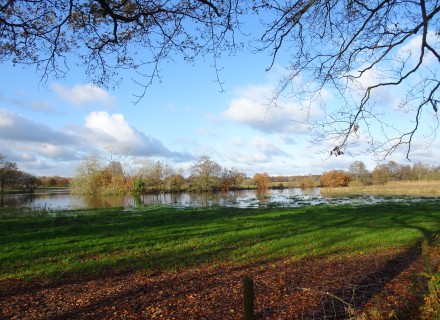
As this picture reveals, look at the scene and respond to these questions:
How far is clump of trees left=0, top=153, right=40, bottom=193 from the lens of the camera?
61406mm

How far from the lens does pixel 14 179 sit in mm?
65375

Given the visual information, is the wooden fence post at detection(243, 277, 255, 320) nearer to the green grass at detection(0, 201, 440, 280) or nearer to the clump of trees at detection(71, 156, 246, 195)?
the green grass at detection(0, 201, 440, 280)

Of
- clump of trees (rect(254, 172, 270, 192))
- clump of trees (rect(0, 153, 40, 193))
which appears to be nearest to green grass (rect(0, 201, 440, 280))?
clump of trees (rect(0, 153, 40, 193))

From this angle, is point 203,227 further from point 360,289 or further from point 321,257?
point 360,289

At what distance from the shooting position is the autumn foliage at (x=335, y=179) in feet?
238

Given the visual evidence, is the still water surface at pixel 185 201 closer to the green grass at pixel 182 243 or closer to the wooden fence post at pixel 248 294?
the green grass at pixel 182 243

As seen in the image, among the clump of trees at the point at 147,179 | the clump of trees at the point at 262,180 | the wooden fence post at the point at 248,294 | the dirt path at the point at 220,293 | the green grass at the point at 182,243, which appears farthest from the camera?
the clump of trees at the point at 262,180

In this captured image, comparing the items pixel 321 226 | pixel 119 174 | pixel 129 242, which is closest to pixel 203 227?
pixel 129 242

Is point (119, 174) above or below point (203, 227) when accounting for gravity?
above

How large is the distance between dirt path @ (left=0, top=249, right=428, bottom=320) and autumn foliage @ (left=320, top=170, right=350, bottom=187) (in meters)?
68.1

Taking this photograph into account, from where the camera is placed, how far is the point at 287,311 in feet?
16.5

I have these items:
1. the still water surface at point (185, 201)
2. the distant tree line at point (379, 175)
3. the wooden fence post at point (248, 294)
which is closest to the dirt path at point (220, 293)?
the wooden fence post at point (248, 294)

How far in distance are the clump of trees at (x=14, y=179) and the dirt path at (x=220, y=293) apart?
64154 mm

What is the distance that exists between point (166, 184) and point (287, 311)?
6280 cm
